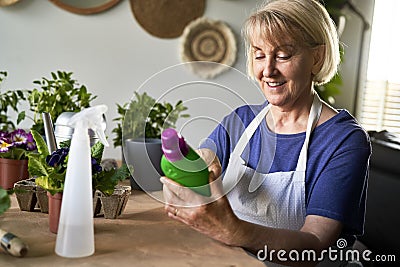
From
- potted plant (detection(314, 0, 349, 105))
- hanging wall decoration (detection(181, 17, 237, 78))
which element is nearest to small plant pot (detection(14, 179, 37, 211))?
hanging wall decoration (detection(181, 17, 237, 78))

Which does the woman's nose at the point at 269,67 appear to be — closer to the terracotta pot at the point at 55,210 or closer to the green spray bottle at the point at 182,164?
the green spray bottle at the point at 182,164

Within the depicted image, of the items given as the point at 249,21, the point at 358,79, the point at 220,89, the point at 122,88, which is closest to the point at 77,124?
the point at 220,89

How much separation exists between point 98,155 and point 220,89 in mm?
296

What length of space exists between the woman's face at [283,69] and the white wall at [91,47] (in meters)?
1.85

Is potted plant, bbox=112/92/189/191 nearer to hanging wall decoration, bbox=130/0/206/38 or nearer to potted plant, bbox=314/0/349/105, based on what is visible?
hanging wall decoration, bbox=130/0/206/38

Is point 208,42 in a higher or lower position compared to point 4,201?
higher

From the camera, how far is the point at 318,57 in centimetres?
143

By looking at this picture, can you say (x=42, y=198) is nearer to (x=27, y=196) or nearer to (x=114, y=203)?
(x=27, y=196)

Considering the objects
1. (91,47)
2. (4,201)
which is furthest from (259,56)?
(91,47)

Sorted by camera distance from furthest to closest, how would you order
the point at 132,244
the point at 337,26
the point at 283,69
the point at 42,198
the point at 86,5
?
1. the point at 337,26
2. the point at 86,5
3. the point at 283,69
4. the point at 42,198
5. the point at 132,244

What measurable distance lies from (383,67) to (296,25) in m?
2.75

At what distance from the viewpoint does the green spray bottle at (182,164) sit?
3.19 ft

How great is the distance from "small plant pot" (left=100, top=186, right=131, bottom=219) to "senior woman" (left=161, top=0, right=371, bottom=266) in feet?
0.69

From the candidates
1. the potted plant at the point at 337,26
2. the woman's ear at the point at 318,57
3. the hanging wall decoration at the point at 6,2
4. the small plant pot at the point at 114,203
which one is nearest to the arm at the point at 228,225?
the small plant pot at the point at 114,203
